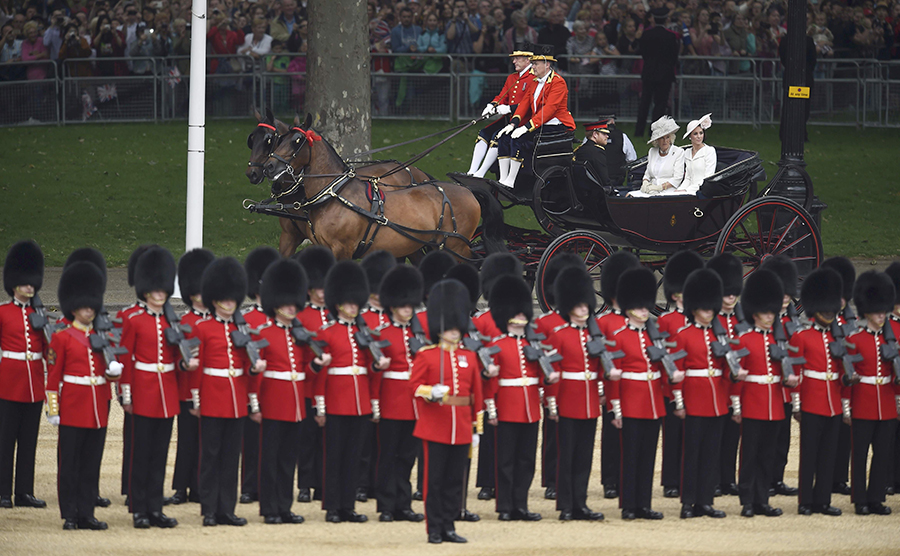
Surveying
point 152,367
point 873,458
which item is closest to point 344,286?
point 152,367

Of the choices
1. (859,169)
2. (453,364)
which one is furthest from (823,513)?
(859,169)

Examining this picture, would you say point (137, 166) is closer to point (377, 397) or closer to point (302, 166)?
point (302, 166)

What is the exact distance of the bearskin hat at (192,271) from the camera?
24.8 feet

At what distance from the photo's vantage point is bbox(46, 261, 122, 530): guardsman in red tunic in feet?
22.3

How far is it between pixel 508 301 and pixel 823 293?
176cm

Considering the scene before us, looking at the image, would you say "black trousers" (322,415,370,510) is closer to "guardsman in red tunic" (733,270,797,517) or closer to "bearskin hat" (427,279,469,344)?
"bearskin hat" (427,279,469,344)

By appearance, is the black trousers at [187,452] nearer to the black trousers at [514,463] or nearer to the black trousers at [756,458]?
the black trousers at [514,463]

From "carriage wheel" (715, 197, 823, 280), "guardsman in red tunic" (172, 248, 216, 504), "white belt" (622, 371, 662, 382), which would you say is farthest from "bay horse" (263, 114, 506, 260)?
"white belt" (622, 371, 662, 382)

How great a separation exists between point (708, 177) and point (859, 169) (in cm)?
850

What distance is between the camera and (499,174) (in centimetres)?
1193

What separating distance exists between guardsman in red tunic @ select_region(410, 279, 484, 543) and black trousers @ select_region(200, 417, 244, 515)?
3.14 feet

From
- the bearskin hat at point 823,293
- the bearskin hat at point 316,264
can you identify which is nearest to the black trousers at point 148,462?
the bearskin hat at point 316,264

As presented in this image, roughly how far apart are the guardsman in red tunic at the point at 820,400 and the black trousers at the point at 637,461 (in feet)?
2.67

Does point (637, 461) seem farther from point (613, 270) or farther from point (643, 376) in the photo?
point (613, 270)
